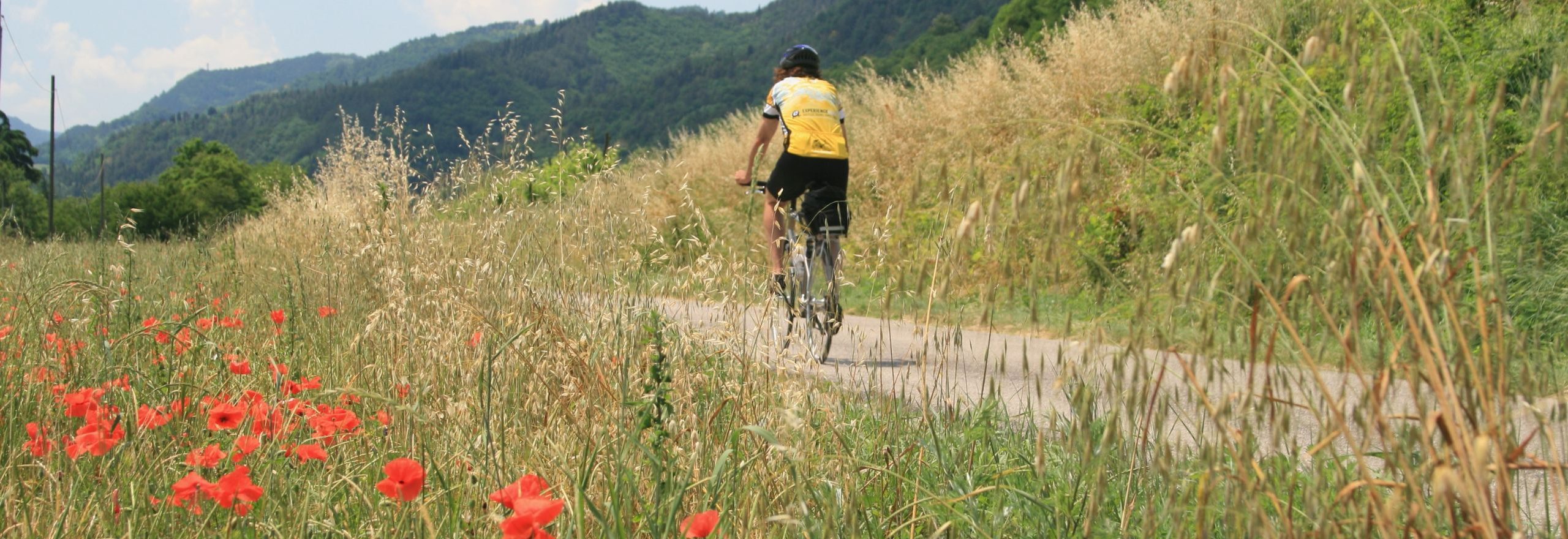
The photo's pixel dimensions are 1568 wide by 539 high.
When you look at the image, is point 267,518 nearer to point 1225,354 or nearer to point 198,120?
point 1225,354

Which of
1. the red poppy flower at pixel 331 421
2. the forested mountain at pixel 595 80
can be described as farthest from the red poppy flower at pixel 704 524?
the forested mountain at pixel 595 80

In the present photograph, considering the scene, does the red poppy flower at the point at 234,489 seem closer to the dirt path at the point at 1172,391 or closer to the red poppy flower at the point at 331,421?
the red poppy flower at the point at 331,421

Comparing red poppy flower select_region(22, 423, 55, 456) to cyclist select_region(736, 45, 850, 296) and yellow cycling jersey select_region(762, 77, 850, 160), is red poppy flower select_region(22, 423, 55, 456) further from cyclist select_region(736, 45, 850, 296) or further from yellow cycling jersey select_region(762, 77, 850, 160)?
yellow cycling jersey select_region(762, 77, 850, 160)

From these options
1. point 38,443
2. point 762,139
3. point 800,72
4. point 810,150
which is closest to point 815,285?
point 810,150

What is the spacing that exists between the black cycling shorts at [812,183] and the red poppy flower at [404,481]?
14.5ft

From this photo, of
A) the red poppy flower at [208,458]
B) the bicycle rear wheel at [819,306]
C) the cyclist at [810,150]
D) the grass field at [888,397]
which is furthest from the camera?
the cyclist at [810,150]

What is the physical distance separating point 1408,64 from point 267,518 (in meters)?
2.12

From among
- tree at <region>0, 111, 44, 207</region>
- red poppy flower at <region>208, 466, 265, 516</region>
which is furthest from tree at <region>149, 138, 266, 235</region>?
red poppy flower at <region>208, 466, 265, 516</region>

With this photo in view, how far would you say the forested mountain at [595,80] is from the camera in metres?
75.9

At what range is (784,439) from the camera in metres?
2.44

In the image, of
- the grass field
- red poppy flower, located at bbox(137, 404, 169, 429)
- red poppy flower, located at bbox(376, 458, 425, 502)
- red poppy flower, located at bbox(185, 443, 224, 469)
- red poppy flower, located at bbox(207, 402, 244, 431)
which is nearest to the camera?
the grass field

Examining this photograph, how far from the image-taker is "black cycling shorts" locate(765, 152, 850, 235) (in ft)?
19.9

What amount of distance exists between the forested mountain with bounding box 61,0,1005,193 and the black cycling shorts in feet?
156

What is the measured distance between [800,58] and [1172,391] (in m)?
4.58
